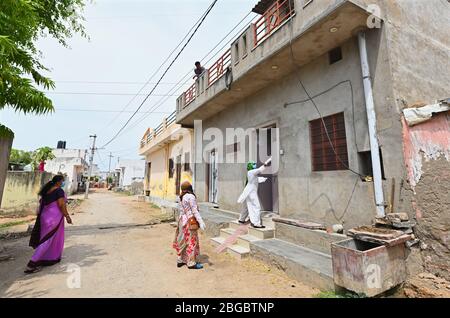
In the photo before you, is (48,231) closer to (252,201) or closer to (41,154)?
(252,201)

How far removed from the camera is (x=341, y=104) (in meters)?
4.79

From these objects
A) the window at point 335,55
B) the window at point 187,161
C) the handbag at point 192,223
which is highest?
the window at point 335,55

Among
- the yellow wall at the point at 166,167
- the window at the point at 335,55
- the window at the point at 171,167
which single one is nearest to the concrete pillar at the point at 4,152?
the window at the point at 335,55

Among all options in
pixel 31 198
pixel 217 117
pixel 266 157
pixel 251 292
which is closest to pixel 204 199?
pixel 217 117

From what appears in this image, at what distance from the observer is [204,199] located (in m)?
10.5

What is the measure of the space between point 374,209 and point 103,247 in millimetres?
6393

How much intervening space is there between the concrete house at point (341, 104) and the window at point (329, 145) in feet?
0.07

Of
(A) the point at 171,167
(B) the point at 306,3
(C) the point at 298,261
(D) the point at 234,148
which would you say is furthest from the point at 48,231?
(A) the point at 171,167

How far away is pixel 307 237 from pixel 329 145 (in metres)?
2.00

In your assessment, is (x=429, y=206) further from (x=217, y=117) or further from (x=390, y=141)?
(x=217, y=117)

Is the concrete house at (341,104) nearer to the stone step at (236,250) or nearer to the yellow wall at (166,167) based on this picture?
the stone step at (236,250)

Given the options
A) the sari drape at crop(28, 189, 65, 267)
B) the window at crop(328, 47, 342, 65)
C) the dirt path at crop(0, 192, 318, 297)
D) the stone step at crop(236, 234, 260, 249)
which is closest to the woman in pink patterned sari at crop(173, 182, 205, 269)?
the dirt path at crop(0, 192, 318, 297)

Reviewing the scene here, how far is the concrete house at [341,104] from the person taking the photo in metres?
3.90

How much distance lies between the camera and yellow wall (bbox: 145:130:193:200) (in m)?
12.7
